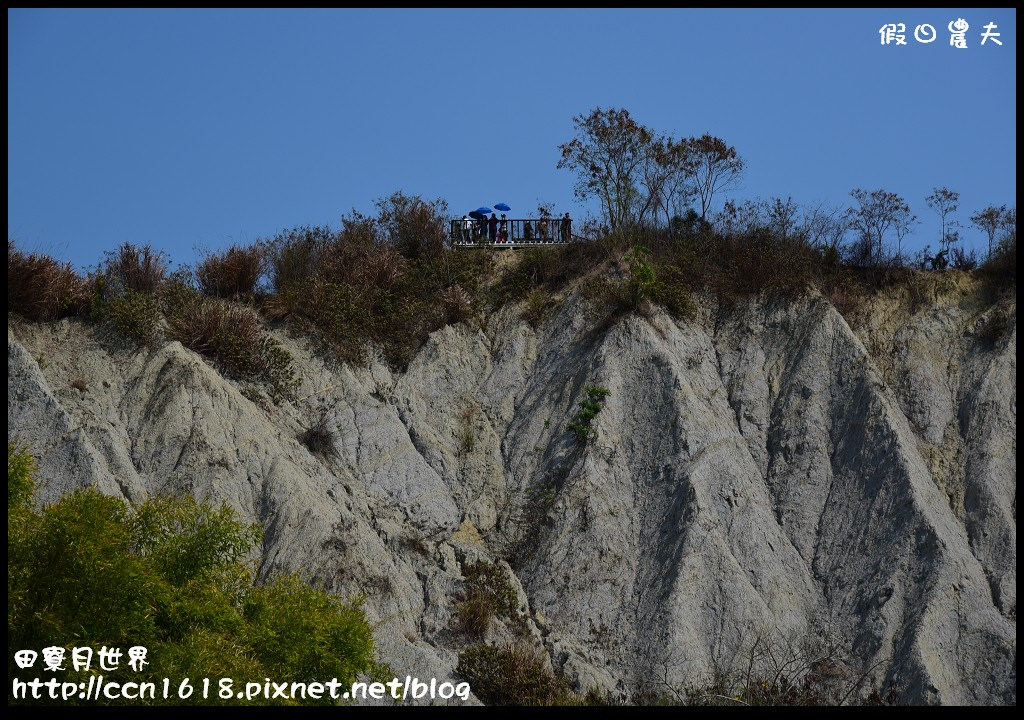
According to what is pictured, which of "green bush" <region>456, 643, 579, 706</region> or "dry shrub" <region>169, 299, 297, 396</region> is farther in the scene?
"dry shrub" <region>169, 299, 297, 396</region>

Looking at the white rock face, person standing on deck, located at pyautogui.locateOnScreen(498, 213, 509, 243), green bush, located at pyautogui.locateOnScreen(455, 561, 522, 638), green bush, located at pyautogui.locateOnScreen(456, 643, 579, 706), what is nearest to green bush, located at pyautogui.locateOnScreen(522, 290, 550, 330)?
the white rock face

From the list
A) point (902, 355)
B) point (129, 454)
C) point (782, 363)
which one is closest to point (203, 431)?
point (129, 454)

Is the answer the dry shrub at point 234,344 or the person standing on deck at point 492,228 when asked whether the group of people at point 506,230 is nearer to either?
the person standing on deck at point 492,228

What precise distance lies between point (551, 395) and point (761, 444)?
5.07 meters

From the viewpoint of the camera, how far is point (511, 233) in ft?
136

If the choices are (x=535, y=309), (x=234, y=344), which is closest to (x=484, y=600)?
(x=234, y=344)

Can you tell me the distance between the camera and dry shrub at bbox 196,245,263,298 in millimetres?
37188

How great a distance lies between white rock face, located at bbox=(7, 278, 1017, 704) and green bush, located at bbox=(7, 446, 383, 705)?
13.2ft

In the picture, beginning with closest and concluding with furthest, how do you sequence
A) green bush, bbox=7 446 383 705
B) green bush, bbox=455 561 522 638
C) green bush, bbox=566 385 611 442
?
green bush, bbox=7 446 383 705
green bush, bbox=455 561 522 638
green bush, bbox=566 385 611 442

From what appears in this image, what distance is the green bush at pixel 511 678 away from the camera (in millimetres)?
27828

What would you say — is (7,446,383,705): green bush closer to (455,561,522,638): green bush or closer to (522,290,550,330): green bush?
(455,561,522,638): green bush

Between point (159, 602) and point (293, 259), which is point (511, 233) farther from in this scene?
point (159, 602)

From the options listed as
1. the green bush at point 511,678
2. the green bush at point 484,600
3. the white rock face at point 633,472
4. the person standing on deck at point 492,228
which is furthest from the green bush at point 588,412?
the person standing on deck at point 492,228
